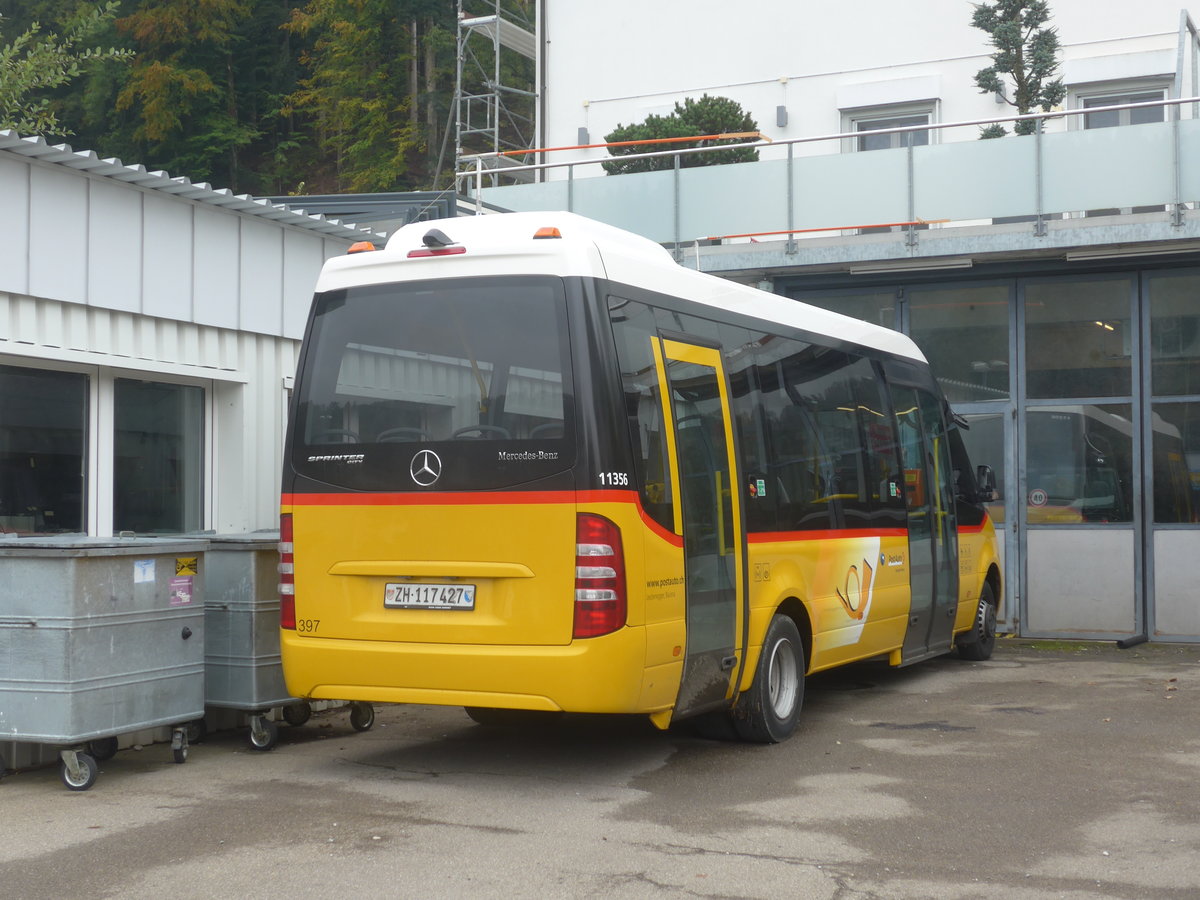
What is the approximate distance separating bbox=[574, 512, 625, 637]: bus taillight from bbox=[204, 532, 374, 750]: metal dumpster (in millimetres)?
2350

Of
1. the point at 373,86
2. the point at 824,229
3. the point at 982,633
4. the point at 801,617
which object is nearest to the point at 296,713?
the point at 801,617

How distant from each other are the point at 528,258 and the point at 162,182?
409cm

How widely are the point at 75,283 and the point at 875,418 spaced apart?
5.73 metres

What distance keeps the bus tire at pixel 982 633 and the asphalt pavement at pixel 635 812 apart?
285 centimetres

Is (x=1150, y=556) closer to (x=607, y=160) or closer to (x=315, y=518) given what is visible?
(x=607, y=160)

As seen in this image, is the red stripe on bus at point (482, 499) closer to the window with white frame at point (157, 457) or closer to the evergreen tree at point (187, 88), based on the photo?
the window with white frame at point (157, 457)

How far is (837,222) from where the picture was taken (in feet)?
49.5

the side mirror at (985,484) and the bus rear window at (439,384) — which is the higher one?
the bus rear window at (439,384)

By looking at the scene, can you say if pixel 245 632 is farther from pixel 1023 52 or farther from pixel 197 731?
pixel 1023 52

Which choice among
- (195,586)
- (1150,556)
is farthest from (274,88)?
(195,586)

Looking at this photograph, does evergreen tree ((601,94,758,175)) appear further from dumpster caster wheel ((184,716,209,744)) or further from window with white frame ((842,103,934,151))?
dumpster caster wheel ((184,716,209,744))

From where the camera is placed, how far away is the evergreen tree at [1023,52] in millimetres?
18719

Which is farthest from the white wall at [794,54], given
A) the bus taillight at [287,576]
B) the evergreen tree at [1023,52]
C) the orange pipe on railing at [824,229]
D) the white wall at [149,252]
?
the bus taillight at [287,576]

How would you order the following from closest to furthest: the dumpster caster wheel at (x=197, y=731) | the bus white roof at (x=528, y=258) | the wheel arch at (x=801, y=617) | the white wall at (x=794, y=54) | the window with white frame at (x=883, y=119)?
the bus white roof at (x=528, y=258), the dumpster caster wheel at (x=197, y=731), the wheel arch at (x=801, y=617), the white wall at (x=794, y=54), the window with white frame at (x=883, y=119)
